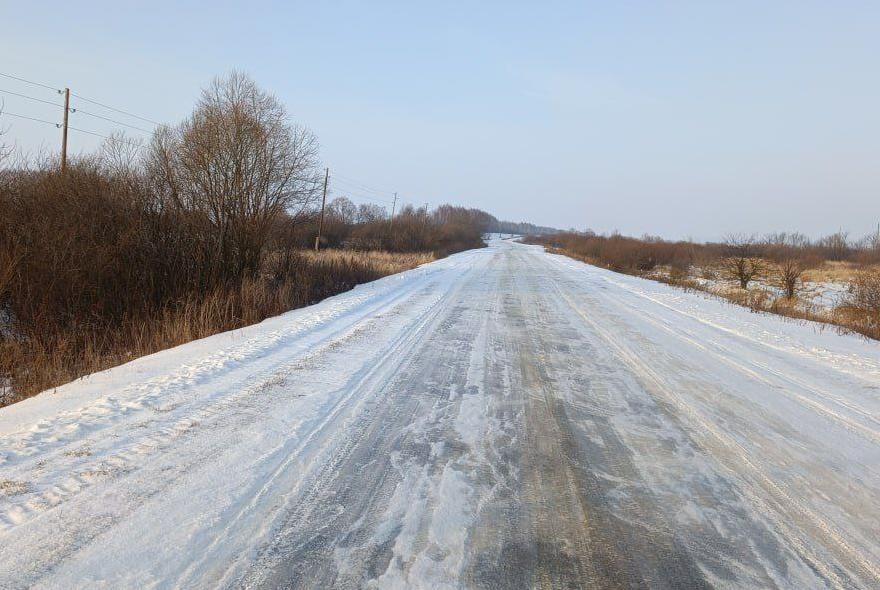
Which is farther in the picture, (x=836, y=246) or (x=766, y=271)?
(x=836, y=246)

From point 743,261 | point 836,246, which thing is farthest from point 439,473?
point 836,246

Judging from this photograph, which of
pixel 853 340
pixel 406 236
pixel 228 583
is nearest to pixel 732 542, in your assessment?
pixel 228 583

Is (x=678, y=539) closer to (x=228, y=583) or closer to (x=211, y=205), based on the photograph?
(x=228, y=583)

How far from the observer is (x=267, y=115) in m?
12.6

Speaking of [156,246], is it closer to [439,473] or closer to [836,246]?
[439,473]

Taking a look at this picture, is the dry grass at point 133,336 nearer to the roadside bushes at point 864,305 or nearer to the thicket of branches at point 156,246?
the thicket of branches at point 156,246

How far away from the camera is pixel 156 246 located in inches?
378

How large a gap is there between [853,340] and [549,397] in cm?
769

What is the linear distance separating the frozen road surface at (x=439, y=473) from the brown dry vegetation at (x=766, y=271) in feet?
24.3

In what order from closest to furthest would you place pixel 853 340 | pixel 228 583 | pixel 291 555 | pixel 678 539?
pixel 228 583, pixel 291 555, pixel 678 539, pixel 853 340

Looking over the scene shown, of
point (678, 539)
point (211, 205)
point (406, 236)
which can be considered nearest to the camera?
point (678, 539)

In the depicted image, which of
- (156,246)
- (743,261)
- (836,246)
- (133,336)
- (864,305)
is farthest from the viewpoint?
(836,246)

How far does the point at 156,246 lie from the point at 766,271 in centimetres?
2436

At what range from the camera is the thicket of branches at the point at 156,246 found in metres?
7.13
